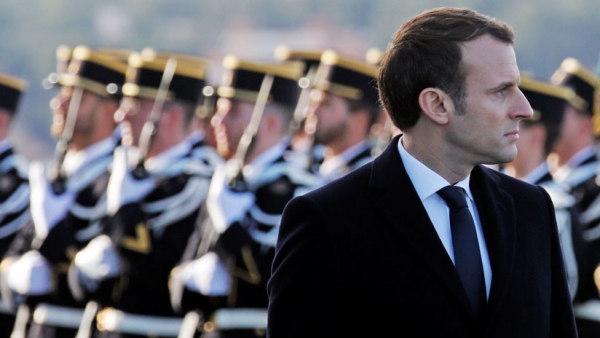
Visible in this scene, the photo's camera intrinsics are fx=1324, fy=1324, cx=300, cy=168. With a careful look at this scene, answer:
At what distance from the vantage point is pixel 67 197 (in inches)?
284

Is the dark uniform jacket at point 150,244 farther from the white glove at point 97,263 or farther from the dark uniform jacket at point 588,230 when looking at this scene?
the dark uniform jacket at point 588,230

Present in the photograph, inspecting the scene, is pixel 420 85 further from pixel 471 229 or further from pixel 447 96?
pixel 471 229

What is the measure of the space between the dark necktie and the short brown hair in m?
0.22

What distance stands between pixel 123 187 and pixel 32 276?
0.65 m

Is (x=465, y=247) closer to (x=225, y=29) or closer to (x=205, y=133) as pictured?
(x=205, y=133)

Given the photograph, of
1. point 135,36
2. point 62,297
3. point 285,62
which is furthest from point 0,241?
point 135,36

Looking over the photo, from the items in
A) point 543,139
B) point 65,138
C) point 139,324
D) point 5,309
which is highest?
point 543,139

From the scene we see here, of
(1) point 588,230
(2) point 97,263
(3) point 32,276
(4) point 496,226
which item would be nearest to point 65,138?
(3) point 32,276

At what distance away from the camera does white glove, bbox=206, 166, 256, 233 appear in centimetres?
625

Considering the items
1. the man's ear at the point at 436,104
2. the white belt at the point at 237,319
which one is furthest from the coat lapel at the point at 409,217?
the white belt at the point at 237,319

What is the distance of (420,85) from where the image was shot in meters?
3.05

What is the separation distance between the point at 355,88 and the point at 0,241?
2.24 m

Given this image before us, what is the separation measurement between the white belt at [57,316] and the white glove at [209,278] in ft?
3.66

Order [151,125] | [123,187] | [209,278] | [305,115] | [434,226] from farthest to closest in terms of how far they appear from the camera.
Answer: [151,125] → [305,115] → [123,187] → [209,278] → [434,226]
